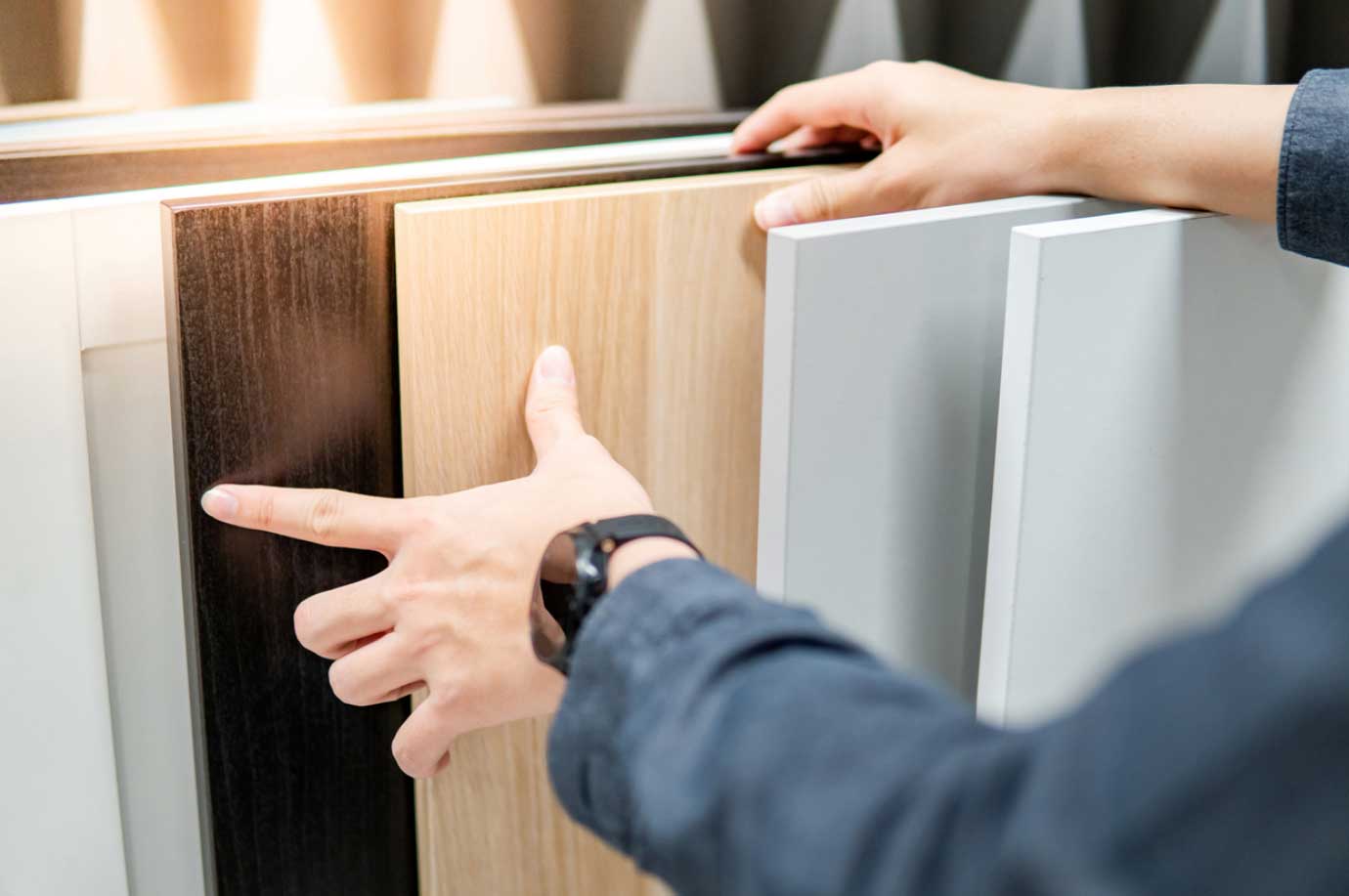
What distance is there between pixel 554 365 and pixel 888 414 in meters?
0.18

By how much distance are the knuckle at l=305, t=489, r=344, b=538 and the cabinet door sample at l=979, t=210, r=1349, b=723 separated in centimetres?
33

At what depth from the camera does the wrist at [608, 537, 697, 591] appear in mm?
470

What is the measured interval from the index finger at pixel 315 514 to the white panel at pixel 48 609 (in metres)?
0.09

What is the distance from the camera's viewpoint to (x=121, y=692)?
0.67 m

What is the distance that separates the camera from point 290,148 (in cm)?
67

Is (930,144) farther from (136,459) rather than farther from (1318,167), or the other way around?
(136,459)

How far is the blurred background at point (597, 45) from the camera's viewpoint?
2.63 ft

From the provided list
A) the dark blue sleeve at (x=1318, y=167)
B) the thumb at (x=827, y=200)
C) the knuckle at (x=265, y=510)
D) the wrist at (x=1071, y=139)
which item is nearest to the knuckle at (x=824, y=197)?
the thumb at (x=827, y=200)

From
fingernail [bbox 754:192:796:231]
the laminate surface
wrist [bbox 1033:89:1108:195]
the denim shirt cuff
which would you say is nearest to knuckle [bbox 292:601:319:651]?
the laminate surface

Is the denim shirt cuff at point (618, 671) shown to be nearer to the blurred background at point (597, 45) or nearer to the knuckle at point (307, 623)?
the knuckle at point (307, 623)

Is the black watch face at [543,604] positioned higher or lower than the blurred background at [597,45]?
lower

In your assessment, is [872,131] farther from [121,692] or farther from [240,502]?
[121,692]

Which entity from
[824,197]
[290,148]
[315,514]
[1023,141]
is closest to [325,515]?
[315,514]

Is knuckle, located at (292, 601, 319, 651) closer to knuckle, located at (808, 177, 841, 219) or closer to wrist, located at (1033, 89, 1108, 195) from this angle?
knuckle, located at (808, 177, 841, 219)
